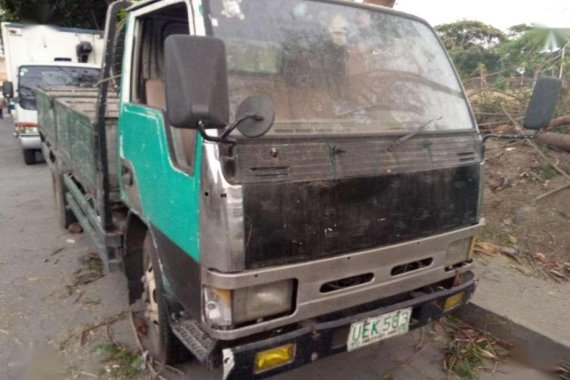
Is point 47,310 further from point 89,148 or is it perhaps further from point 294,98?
point 294,98

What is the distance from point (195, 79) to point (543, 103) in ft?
7.15

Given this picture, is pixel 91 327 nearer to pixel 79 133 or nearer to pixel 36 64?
pixel 79 133

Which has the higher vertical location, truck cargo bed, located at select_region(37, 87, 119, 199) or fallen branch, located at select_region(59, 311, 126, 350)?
truck cargo bed, located at select_region(37, 87, 119, 199)

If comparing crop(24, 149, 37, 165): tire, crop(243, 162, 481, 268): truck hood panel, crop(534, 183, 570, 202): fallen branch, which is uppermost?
crop(243, 162, 481, 268): truck hood panel

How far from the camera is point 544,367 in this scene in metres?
3.25

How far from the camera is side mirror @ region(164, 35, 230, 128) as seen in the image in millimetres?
1765

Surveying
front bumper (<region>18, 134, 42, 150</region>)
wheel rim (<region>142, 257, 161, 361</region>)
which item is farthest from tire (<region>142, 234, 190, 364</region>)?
front bumper (<region>18, 134, 42, 150</region>)

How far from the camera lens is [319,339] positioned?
226cm

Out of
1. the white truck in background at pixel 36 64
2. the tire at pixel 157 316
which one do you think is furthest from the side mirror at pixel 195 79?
the white truck in background at pixel 36 64

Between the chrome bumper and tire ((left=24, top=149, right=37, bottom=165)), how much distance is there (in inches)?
359

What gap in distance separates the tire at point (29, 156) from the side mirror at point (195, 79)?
925cm

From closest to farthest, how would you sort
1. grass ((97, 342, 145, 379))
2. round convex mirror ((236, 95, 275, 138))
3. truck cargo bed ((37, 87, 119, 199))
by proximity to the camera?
1. round convex mirror ((236, 95, 275, 138))
2. grass ((97, 342, 145, 379))
3. truck cargo bed ((37, 87, 119, 199))

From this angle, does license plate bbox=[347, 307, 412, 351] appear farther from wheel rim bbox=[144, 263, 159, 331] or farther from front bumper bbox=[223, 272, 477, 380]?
wheel rim bbox=[144, 263, 159, 331]

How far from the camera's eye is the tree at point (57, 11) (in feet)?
52.1
